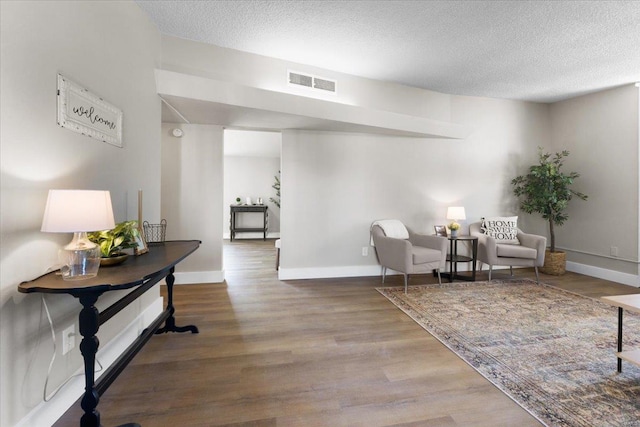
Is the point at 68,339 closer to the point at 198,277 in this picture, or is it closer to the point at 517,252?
the point at 198,277

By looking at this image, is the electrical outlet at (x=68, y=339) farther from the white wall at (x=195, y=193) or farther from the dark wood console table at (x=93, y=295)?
the white wall at (x=195, y=193)

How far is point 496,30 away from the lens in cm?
282

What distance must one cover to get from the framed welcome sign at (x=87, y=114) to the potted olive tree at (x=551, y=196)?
542 cm

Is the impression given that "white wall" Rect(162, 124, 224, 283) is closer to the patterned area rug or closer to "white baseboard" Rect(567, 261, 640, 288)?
the patterned area rug

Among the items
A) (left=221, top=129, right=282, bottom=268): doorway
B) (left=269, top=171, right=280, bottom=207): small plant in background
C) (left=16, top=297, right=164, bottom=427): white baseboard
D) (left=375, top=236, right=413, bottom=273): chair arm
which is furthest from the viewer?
(left=269, top=171, right=280, bottom=207): small plant in background

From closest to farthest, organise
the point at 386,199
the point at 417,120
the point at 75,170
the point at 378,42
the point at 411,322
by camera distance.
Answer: the point at 75,170, the point at 411,322, the point at 378,42, the point at 417,120, the point at 386,199

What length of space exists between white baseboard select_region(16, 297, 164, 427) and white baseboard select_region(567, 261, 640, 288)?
5949 millimetres

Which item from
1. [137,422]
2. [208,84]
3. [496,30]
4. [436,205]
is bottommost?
[137,422]

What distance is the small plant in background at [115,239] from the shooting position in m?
1.61

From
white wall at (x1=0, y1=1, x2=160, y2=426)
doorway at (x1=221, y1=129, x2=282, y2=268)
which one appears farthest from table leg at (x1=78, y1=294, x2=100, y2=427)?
doorway at (x1=221, y1=129, x2=282, y2=268)

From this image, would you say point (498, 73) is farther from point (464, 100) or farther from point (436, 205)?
point (436, 205)

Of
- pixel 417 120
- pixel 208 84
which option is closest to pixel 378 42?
pixel 417 120

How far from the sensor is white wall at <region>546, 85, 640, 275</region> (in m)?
4.04

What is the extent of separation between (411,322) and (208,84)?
301cm
